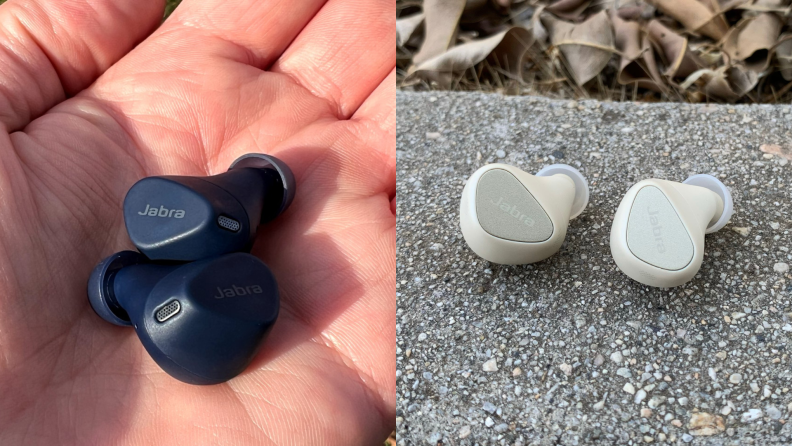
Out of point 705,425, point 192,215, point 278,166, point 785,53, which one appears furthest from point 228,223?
point 785,53

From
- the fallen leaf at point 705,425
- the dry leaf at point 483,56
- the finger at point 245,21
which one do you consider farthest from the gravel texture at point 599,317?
the finger at point 245,21

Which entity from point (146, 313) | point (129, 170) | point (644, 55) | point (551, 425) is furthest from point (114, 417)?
point (644, 55)

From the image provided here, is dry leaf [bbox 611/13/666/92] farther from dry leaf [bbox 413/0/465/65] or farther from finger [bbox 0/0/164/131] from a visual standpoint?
finger [bbox 0/0/164/131]

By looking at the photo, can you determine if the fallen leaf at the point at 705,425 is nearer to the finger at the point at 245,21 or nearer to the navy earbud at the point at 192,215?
the navy earbud at the point at 192,215

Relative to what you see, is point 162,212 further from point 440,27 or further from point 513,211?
point 440,27

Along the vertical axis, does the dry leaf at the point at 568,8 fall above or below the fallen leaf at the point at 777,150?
above

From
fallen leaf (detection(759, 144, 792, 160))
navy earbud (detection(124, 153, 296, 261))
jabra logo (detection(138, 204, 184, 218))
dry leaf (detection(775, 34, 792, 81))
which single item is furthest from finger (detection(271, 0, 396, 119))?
dry leaf (detection(775, 34, 792, 81))
